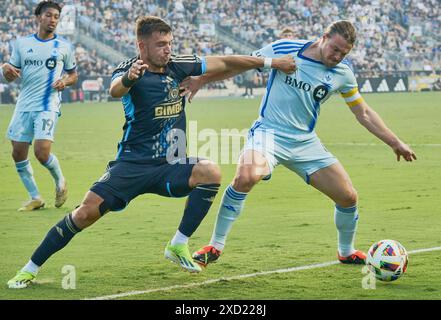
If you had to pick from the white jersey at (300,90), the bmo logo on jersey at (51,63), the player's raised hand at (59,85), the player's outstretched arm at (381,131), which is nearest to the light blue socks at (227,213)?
the white jersey at (300,90)

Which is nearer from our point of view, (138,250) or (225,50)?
(138,250)

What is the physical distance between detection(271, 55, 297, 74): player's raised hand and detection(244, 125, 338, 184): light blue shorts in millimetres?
621

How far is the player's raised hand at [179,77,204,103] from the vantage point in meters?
8.39

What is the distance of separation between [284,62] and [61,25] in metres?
42.0

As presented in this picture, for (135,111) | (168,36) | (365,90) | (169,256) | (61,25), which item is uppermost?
(168,36)

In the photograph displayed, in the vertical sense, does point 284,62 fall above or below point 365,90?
above

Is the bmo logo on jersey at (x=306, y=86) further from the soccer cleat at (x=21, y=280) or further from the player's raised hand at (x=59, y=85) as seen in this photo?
the player's raised hand at (x=59, y=85)

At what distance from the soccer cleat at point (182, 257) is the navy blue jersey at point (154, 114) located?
82 centimetres

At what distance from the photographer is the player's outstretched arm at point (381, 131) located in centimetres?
888

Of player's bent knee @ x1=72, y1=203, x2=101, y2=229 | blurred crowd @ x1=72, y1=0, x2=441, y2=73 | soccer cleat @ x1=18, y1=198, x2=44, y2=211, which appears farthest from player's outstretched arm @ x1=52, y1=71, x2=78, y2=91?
blurred crowd @ x1=72, y1=0, x2=441, y2=73

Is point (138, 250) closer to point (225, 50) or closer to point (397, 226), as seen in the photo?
point (397, 226)

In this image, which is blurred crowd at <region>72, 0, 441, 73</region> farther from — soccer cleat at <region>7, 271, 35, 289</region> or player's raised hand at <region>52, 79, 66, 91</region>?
soccer cleat at <region>7, 271, 35, 289</region>

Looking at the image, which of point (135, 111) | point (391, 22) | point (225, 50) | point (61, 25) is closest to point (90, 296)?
point (135, 111)
